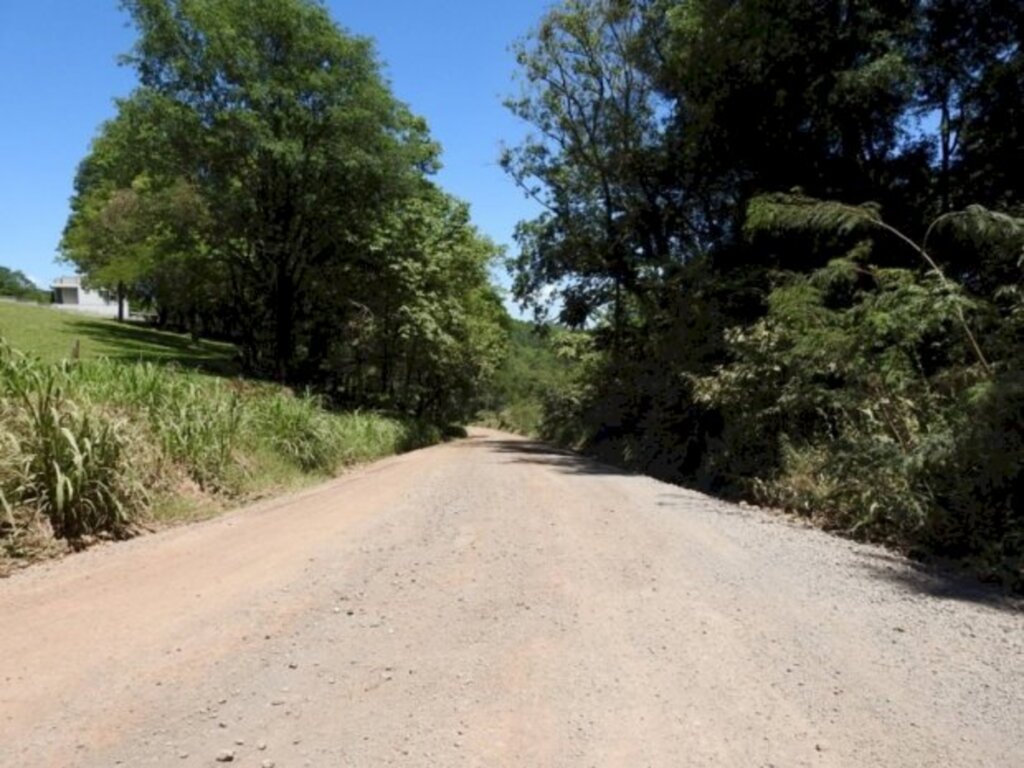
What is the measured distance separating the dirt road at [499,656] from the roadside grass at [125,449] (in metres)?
0.62

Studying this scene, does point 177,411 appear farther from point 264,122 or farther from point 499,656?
point 264,122

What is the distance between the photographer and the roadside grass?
7684mm

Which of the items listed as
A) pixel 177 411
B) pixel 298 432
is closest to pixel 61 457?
pixel 177 411

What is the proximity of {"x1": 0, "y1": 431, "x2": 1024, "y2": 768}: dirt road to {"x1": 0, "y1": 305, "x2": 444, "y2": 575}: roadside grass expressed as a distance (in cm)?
62

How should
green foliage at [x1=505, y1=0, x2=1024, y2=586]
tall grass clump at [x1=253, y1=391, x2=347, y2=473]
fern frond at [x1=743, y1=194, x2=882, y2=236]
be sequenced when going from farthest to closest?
tall grass clump at [x1=253, y1=391, x2=347, y2=473] → fern frond at [x1=743, y1=194, x2=882, y2=236] → green foliage at [x1=505, y1=0, x2=1024, y2=586]

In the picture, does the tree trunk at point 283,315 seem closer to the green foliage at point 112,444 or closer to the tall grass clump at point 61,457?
the green foliage at point 112,444

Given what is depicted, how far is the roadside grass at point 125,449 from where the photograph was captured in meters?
7.68

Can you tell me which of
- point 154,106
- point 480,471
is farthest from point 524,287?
point 480,471

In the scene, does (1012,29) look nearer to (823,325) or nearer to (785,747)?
(823,325)

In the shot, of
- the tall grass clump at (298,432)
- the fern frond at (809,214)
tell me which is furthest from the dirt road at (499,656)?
the tall grass clump at (298,432)

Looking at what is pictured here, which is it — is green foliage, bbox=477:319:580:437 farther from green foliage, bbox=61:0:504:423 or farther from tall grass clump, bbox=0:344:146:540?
tall grass clump, bbox=0:344:146:540

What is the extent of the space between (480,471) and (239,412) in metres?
4.59

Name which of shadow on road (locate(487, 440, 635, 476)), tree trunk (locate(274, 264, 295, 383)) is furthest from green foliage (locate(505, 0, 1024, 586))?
tree trunk (locate(274, 264, 295, 383))

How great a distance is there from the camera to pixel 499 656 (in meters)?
4.57
